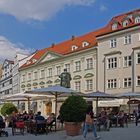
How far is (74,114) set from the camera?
1764 centimetres

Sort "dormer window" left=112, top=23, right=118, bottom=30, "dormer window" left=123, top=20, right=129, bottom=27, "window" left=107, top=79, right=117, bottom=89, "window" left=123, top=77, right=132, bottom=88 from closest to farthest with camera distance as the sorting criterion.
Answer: "window" left=123, top=77, right=132, bottom=88 → "window" left=107, top=79, right=117, bottom=89 → "dormer window" left=123, top=20, right=129, bottom=27 → "dormer window" left=112, top=23, right=118, bottom=30

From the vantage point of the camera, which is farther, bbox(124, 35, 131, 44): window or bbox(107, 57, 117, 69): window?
bbox(107, 57, 117, 69): window

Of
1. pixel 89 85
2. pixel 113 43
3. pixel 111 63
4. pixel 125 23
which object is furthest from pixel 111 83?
pixel 125 23

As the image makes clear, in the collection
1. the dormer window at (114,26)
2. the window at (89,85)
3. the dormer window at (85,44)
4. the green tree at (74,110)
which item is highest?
the dormer window at (114,26)

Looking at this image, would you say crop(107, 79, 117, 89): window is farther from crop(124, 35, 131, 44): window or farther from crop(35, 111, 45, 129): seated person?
crop(35, 111, 45, 129): seated person

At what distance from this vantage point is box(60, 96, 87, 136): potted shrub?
57.8ft

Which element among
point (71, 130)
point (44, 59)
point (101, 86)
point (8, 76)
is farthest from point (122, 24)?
point (8, 76)

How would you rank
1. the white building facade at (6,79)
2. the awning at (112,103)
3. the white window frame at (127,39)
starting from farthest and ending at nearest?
the white building facade at (6,79) → the awning at (112,103) → the white window frame at (127,39)

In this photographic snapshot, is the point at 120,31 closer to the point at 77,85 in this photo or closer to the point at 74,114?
the point at 77,85

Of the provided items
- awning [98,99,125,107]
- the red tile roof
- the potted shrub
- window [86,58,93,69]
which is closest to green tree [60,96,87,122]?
the potted shrub

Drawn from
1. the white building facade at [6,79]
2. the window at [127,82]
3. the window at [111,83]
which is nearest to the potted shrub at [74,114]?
the window at [127,82]

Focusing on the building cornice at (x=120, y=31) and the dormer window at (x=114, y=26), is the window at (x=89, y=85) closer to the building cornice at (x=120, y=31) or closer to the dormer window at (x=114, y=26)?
the building cornice at (x=120, y=31)

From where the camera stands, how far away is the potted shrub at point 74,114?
57.8ft

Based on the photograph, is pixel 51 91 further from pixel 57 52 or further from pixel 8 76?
pixel 8 76
